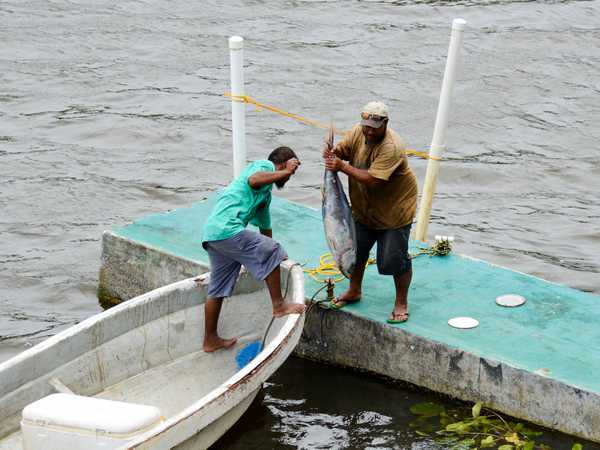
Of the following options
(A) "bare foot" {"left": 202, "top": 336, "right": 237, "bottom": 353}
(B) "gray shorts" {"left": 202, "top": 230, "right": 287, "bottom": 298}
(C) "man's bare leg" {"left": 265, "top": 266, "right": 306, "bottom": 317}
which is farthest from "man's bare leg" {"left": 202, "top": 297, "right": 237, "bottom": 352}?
(C) "man's bare leg" {"left": 265, "top": 266, "right": 306, "bottom": 317}

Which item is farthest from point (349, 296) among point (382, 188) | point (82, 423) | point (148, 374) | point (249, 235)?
point (82, 423)

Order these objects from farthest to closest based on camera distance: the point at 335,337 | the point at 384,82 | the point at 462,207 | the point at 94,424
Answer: the point at 384,82 → the point at 462,207 → the point at 335,337 → the point at 94,424

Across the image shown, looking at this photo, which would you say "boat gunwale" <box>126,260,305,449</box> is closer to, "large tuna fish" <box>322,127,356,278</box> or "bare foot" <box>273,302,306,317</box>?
"bare foot" <box>273,302,306,317</box>

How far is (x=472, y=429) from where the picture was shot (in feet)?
23.2

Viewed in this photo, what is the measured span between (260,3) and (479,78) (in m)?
4.51

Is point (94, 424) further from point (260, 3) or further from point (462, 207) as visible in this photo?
point (260, 3)

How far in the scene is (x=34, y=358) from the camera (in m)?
6.71

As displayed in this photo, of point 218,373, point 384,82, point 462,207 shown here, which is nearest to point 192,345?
point 218,373

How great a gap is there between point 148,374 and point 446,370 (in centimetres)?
209

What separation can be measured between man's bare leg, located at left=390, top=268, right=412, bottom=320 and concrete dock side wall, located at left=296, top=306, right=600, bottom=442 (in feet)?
0.38

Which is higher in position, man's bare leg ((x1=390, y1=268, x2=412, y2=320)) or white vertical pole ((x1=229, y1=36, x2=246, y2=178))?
white vertical pole ((x1=229, y1=36, x2=246, y2=178))

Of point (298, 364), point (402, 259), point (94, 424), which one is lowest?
point (298, 364)

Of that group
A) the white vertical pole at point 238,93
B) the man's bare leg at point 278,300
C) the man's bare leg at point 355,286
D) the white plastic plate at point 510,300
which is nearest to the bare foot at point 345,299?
the man's bare leg at point 355,286

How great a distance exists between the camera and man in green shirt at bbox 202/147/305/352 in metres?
6.89
